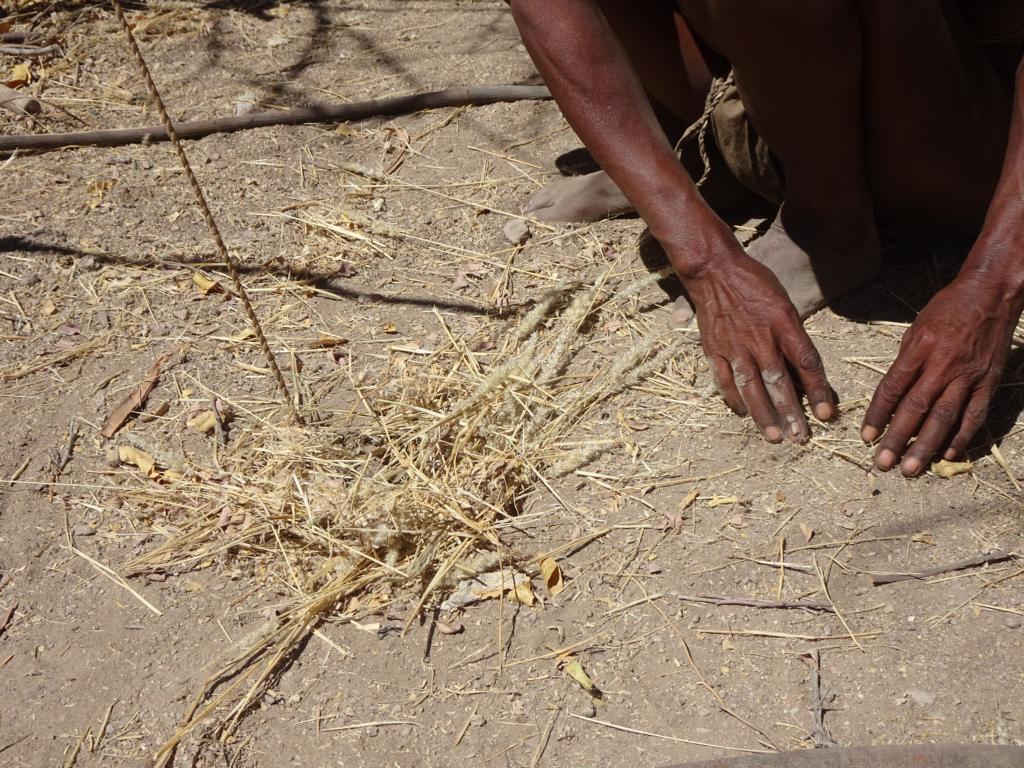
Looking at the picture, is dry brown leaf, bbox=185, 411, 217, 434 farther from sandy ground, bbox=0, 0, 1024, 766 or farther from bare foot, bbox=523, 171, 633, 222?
bare foot, bbox=523, 171, 633, 222

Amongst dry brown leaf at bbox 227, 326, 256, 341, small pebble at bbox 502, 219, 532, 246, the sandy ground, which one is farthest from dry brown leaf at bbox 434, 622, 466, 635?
small pebble at bbox 502, 219, 532, 246

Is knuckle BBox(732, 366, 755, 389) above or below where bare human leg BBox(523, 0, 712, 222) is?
below

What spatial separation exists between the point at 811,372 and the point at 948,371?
0.85 ft

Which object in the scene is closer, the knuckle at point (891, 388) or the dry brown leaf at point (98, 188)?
the knuckle at point (891, 388)

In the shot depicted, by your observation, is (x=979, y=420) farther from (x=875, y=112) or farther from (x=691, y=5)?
(x=691, y=5)

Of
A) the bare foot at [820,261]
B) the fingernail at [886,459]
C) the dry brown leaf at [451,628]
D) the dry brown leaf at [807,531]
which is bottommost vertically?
the dry brown leaf at [451,628]

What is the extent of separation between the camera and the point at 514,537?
1.93 meters

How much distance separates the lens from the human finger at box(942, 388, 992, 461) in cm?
182

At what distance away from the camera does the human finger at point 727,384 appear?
2027 mm

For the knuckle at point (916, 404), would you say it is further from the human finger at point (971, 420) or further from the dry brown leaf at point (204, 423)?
the dry brown leaf at point (204, 423)

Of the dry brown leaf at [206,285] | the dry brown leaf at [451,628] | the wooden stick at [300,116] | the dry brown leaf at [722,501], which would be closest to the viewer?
the dry brown leaf at [451,628]

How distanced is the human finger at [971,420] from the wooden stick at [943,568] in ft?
0.71

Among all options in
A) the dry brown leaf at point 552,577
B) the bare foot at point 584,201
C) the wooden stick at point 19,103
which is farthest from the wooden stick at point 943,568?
the wooden stick at point 19,103

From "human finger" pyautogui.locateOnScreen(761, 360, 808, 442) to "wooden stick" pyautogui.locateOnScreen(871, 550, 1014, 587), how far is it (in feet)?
1.13
